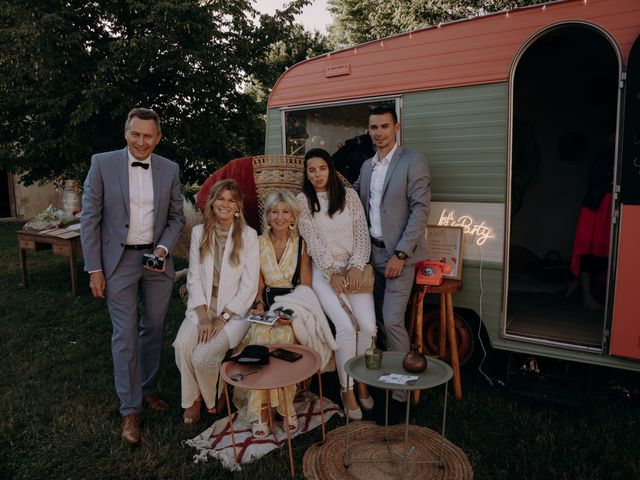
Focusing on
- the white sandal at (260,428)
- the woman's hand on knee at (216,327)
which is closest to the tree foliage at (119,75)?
the woman's hand on knee at (216,327)

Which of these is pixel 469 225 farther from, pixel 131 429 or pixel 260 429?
pixel 131 429

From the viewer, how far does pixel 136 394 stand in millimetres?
3309

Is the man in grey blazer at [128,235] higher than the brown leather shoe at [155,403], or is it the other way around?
the man in grey blazer at [128,235]

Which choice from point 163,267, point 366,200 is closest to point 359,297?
point 366,200

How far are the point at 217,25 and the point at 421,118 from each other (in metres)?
5.97

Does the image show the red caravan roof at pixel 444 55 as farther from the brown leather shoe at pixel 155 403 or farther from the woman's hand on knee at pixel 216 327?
the brown leather shoe at pixel 155 403

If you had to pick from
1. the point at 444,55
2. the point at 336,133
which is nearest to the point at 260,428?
the point at 336,133

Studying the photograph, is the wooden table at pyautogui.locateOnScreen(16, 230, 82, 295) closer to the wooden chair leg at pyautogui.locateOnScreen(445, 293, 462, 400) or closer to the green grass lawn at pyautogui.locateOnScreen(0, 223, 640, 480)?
the green grass lawn at pyautogui.locateOnScreen(0, 223, 640, 480)

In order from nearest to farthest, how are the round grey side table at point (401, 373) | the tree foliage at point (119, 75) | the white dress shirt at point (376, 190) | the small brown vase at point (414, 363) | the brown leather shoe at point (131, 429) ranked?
the round grey side table at point (401, 373) → the small brown vase at point (414, 363) → the brown leather shoe at point (131, 429) → the white dress shirt at point (376, 190) → the tree foliage at point (119, 75)

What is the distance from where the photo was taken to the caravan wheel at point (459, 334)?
4.06m

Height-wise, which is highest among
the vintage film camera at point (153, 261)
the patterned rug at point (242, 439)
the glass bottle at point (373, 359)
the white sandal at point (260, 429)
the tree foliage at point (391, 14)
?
the tree foliage at point (391, 14)

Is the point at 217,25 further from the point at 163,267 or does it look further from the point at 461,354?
the point at 461,354

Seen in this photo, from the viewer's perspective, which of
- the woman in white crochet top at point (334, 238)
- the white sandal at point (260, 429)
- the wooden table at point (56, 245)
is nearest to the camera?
the white sandal at point (260, 429)

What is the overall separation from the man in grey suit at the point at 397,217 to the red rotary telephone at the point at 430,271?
0.08 metres
